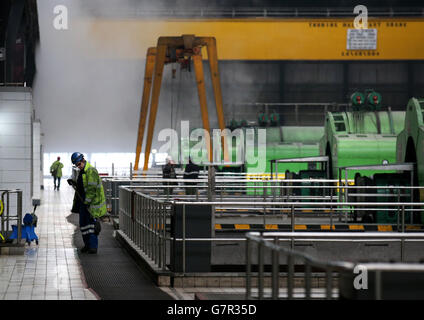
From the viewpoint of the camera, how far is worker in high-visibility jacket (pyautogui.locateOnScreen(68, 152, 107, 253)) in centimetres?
1227

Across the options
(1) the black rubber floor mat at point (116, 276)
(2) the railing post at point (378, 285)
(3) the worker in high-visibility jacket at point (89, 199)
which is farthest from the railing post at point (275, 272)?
(3) the worker in high-visibility jacket at point (89, 199)

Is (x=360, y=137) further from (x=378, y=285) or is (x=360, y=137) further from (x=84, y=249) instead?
(x=378, y=285)

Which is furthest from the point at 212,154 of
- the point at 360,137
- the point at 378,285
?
the point at 378,285

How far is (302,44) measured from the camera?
35.0 meters

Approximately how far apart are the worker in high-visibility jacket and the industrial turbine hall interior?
0.02m

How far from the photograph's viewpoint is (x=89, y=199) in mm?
12258

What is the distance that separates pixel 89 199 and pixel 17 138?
352cm

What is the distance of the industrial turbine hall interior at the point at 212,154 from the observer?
9.46 metres

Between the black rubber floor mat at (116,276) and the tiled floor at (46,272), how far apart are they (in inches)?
5.4

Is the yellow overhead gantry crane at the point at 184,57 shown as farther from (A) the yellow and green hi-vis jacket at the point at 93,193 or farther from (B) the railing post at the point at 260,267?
(B) the railing post at the point at 260,267

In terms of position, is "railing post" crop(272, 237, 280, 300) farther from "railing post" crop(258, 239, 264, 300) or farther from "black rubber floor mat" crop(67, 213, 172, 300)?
"black rubber floor mat" crop(67, 213, 172, 300)
